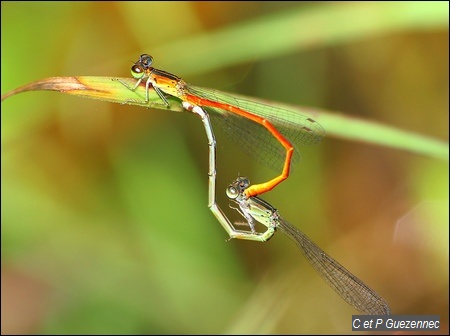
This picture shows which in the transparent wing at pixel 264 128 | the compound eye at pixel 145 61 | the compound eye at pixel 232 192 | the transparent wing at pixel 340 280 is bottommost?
the transparent wing at pixel 340 280

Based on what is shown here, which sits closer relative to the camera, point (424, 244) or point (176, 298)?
point (176, 298)

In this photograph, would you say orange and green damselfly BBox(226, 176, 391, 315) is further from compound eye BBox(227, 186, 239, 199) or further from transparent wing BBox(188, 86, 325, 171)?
transparent wing BBox(188, 86, 325, 171)

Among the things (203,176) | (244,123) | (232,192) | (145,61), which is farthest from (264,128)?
(145,61)

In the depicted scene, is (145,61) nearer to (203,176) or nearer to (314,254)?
(203,176)

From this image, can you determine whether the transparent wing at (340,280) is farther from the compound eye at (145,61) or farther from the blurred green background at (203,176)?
the compound eye at (145,61)

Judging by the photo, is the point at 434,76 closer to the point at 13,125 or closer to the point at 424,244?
the point at 424,244

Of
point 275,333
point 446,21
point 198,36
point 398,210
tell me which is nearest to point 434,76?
point 446,21

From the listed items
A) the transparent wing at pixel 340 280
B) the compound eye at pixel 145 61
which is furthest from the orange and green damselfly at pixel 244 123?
the transparent wing at pixel 340 280
